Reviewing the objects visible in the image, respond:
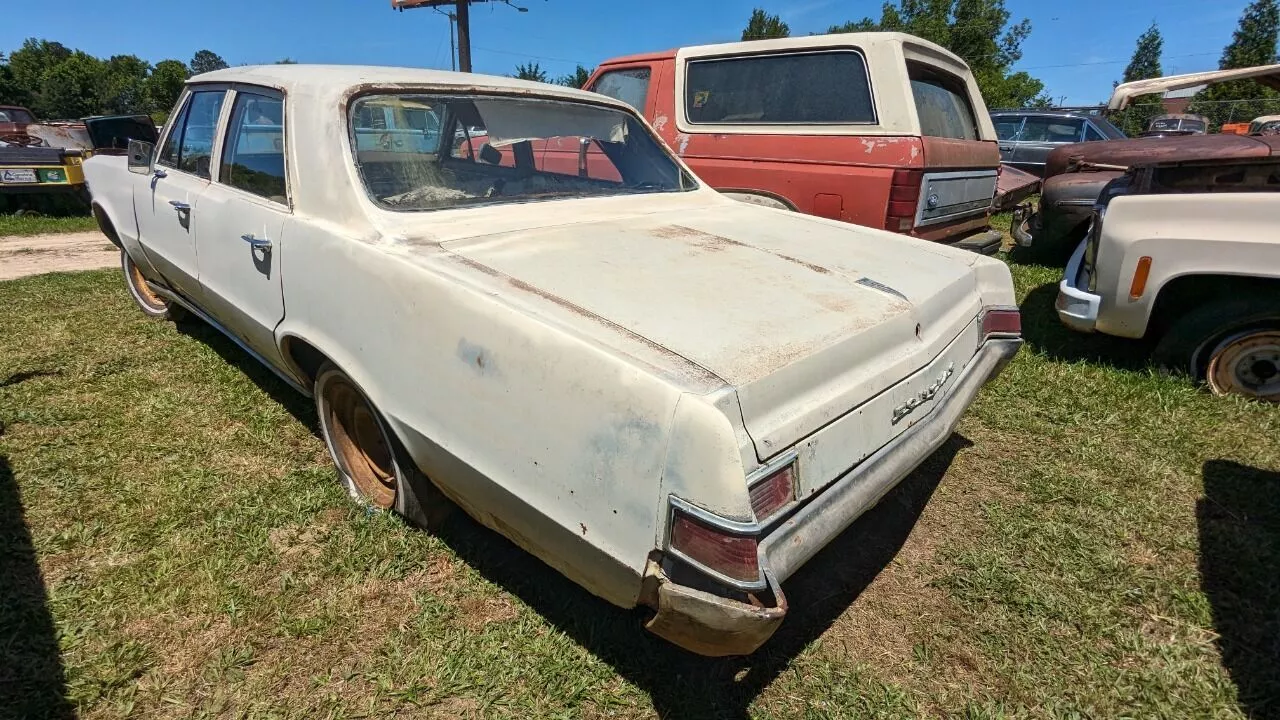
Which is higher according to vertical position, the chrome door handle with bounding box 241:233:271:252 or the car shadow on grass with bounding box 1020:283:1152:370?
the chrome door handle with bounding box 241:233:271:252

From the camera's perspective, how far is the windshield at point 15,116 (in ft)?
42.0

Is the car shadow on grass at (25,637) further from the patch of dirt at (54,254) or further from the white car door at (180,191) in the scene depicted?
the patch of dirt at (54,254)

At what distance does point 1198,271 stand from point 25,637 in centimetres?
500

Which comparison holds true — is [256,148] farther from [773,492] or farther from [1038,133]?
[1038,133]

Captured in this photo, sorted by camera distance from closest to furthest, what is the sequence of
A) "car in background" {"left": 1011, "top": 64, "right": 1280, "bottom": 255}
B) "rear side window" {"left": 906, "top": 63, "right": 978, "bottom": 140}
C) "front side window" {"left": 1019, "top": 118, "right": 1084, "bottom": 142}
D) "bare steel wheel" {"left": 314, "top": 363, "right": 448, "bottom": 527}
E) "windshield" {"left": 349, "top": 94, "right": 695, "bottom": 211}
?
1. "bare steel wheel" {"left": 314, "top": 363, "right": 448, "bottom": 527}
2. "windshield" {"left": 349, "top": 94, "right": 695, "bottom": 211}
3. "rear side window" {"left": 906, "top": 63, "right": 978, "bottom": 140}
4. "car in background" {"left": 1011, "top": 64, "right": 1280, "bottom": 255}
5. "front side window" {"left": 1019, "top": 118, "right": 1084, "bottom": 142}

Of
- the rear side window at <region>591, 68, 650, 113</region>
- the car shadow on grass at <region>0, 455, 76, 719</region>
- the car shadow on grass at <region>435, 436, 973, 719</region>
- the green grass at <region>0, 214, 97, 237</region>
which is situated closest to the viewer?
the car shadow on grass at <region>0, 455, 76, 719</region>

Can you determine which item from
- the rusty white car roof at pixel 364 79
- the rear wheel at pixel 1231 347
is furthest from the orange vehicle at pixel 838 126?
the rusty white car roof at pixel 364 79

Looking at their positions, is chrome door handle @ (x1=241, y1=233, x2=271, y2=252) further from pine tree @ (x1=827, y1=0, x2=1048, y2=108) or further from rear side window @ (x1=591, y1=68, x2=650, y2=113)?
pine tree @ (x1=827, y1=0, x2=1048, y2=108)

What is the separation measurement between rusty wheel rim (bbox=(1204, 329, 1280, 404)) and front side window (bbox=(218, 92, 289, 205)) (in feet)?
15.1

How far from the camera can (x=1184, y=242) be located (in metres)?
3.35

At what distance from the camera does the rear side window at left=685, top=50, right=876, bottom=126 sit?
14.2ft

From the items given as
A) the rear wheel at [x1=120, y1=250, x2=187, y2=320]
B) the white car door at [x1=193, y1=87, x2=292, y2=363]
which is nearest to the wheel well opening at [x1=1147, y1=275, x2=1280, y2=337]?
the white car door at [x1=193, y1=87, x2=292, y2=363]

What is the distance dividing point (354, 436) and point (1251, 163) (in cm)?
454

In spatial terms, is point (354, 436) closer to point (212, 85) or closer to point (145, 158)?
point (212, 85)
